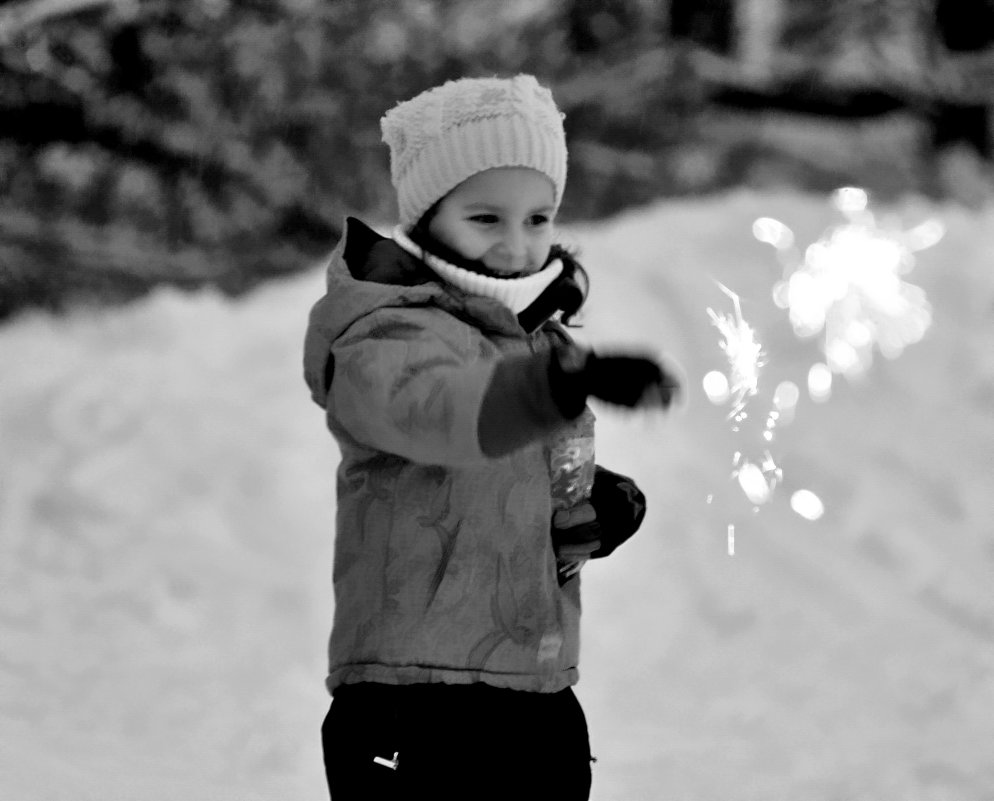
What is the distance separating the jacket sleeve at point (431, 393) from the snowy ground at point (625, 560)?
176cm

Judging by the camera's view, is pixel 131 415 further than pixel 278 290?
No

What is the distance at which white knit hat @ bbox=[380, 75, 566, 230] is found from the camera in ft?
6.37

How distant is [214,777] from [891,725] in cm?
197

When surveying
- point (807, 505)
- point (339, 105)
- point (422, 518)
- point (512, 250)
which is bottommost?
point (422, 518)

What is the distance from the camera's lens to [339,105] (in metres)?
6.05

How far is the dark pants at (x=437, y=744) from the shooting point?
6.04ft

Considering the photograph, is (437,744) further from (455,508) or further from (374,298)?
(374,298)

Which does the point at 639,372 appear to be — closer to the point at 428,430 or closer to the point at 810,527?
the point at 428,430

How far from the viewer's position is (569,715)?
6.56 feet

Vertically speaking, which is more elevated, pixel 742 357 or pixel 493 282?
pixel 742 357

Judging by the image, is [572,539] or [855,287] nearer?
[572,539]

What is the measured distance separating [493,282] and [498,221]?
0.12 meters

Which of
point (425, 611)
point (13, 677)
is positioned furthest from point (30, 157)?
point (425, 611)

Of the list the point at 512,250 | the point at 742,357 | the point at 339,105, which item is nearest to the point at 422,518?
the point at 512,250
